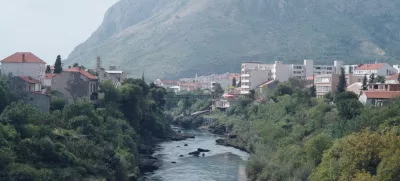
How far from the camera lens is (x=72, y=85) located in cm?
5475

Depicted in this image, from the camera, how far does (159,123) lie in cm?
7531

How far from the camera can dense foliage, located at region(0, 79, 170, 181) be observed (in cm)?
3325

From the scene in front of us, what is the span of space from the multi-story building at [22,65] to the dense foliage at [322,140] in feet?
68.9

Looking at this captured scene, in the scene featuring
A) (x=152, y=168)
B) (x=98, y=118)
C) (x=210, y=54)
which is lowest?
(x=152, y=168)

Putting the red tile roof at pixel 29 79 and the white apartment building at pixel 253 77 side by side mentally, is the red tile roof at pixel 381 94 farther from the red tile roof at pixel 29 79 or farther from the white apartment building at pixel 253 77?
the white apartment building at pixel 253 77

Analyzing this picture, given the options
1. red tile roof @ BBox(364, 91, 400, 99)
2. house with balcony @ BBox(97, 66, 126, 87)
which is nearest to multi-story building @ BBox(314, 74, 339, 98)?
red tile roof @ BBox(364, 91, 400, 99)

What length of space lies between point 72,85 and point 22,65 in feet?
15.9

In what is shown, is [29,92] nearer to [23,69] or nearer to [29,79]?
[29,79]

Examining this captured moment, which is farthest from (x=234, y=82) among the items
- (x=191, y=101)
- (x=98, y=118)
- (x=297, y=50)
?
(x=98, y=118)

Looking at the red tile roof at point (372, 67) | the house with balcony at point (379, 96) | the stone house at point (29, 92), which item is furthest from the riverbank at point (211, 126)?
the stone house at point (29, 92)

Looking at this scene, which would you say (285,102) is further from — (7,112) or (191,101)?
(191,101)

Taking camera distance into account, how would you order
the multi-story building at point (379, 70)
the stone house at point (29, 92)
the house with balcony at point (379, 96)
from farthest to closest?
1. the multi-story building at point (379, 70)
2. the house with balcony at point (379, 96)
3. the stone house at point (29, 92)

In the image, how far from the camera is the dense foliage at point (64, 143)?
33250mm

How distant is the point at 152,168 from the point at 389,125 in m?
20.8
